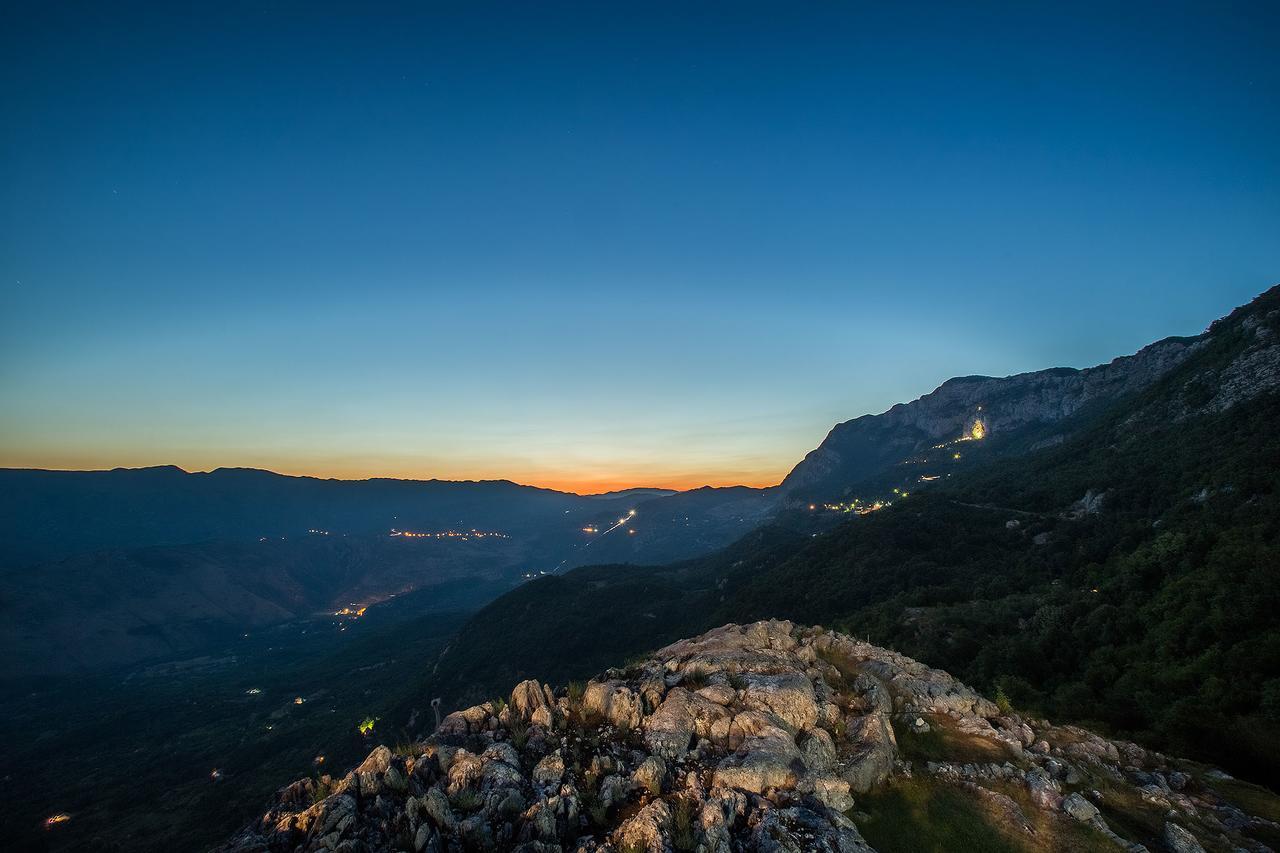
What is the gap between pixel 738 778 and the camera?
43.0 ft

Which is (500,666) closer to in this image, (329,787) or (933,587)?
(933,587)

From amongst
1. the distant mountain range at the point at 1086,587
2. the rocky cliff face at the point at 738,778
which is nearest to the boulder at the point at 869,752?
the rocky cliff face at the point at 738,778

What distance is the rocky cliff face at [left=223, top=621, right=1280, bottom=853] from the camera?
39.1ft

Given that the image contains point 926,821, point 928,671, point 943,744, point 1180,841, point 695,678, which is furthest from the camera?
point 928,671

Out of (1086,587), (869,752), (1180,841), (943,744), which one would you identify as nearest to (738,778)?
(869,752)

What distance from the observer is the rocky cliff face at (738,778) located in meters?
11.9

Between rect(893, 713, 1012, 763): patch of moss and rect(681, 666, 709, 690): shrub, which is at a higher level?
rect(681, 666, 709, 690): shrub

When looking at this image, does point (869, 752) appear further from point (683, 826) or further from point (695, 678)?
point (683, 826)

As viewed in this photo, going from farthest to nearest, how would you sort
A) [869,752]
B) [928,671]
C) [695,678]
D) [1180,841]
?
[928,671] < [695,678] < [869,752] < [1180,841]

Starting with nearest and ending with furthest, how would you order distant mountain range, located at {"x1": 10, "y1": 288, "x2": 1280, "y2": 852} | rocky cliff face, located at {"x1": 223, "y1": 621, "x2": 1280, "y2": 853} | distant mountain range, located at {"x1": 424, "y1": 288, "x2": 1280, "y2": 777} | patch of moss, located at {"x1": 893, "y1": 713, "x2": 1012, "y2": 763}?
rocky cliff face, located at {"x1": 223, "y1": 621, "x2": 1280, "y2": 853}, distant mountain range, located at {"x1": 10, "y1": 288, "x2": 1280, "y2": 852}, patch of moss, located at {"x1": 893, "y1": 713, "x2": 1012, "y2": 763}, distant mountain range, located at {"x1": 424, "y1": 288, "x2": 1280, "y2": 777}

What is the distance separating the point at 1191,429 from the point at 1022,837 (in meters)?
103

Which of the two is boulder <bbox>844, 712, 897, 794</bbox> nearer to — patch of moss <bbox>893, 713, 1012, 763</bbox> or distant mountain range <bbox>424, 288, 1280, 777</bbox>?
patch of moss <bbox>893, 713, 1012, 763</bbox>

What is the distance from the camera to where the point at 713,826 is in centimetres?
1136

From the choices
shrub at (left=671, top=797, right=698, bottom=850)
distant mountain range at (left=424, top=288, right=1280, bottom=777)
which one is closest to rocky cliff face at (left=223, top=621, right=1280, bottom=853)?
shrub at (left=671, top=797, right=698, bottom=850)
